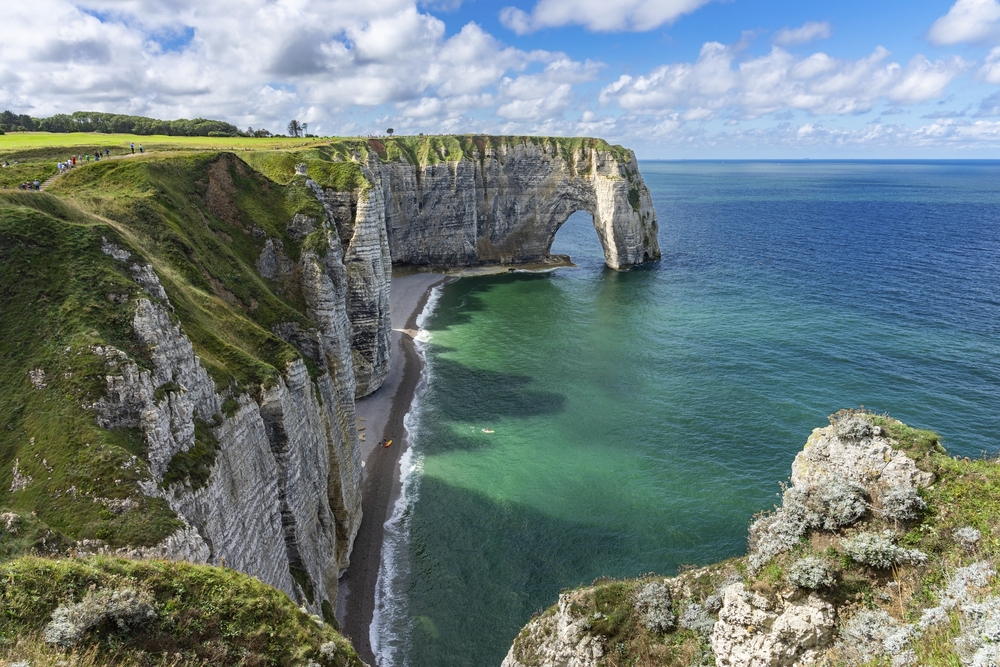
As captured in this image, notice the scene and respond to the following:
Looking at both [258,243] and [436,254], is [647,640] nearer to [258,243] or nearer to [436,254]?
[258,243]

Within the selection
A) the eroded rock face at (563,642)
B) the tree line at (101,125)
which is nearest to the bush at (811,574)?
the eroded rock face at (563,642)

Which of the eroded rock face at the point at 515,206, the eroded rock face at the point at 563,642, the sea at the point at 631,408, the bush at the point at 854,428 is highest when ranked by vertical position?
the eroded rock face at the point at 515,206

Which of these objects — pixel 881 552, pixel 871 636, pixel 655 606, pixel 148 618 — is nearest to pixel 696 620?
pixel 655 606

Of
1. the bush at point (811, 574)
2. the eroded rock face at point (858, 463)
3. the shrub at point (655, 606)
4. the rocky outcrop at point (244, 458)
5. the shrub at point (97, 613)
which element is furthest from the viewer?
the rocky outcrop at point (244, 458)

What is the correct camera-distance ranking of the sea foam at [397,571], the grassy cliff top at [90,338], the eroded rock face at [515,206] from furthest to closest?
the eroded rock face at [515,206]
the sea foam at [397,571]
the grassy cliff top at [90,338]

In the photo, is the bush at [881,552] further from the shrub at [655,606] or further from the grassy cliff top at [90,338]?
the grassy cliff top at [90,338]

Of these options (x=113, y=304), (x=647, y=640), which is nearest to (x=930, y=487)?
(x=647, y=640)

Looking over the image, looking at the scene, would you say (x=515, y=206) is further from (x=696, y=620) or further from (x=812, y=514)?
(x=696, y=620)
